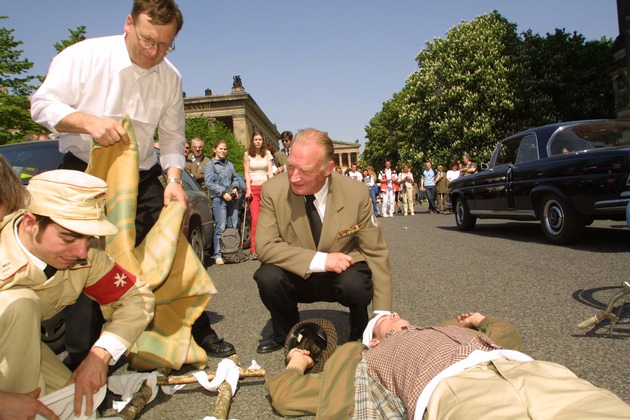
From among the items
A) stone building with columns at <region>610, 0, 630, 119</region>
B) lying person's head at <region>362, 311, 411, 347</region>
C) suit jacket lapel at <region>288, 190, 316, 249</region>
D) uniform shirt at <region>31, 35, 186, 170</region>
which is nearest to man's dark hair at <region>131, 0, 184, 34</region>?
uniform shirt at <region>31, 35, 186, 170</region>

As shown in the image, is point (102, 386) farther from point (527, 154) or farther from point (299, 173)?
point (527, 154)

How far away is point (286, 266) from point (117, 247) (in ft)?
3.71

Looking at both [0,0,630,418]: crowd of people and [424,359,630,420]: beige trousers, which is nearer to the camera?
[424,359,630,420]: beige trousers

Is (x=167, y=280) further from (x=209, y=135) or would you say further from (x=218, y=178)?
(x=209, y=135)

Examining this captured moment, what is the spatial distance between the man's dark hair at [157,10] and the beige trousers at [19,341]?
1726 mm

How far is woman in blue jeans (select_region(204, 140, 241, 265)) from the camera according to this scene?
9094mm

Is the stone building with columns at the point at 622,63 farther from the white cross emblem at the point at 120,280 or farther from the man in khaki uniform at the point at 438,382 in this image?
the white cross emblem at the point at 120,280

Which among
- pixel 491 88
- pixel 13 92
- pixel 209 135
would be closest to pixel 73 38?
pixel 13 92

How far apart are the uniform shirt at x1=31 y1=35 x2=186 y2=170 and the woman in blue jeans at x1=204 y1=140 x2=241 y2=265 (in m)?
5.34

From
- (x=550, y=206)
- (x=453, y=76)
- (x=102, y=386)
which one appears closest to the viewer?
(x=102, y=386)

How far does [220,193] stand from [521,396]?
7.64 m

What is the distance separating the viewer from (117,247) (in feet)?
10.2

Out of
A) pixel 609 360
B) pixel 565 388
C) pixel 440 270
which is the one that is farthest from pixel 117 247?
pixel 440 270

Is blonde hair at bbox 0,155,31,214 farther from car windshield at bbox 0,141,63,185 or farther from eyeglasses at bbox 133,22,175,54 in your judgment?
car windshield at bbox 0,141,63,185
